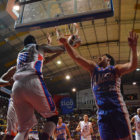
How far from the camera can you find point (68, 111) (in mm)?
27938

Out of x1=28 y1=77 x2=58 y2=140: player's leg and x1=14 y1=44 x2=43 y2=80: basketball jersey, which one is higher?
x1=14 y1=44 x2=43 y2=80: basketball jersey

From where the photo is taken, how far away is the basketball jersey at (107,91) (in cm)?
213

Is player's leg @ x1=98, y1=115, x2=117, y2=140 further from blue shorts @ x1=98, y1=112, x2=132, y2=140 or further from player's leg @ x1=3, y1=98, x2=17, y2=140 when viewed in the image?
player's leg @ x1=3, y1=98, x2=17, y2=140

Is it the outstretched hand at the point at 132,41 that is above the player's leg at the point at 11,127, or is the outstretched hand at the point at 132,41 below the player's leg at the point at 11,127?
above

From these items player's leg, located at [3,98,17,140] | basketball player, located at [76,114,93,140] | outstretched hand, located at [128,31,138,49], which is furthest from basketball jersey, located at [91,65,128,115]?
basketball player, located at [76,114,93,140]

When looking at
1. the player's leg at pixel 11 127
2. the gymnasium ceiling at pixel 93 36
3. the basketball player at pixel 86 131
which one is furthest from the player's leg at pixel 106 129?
the gymnasium ceiling at pixel 93 36

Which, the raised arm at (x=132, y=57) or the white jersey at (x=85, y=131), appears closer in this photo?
the raised arm at (x=132, y=57)

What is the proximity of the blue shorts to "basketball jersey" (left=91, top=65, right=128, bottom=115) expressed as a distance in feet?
0.23

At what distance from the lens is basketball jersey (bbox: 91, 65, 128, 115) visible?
7.00ft

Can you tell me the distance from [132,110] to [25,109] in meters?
23.8

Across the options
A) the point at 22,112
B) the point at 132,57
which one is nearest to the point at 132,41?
the point at 132,57

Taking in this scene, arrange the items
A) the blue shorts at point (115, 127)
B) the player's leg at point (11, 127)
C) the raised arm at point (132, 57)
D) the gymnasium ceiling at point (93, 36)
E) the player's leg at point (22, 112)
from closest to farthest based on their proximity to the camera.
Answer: the blue shorts at point (115, 127)
the raised arm at point (132, 57)
the player's leg at point (22, 112)
the player's leg at point (11, 127)
the gymnasium ceiling at point (93, 36)

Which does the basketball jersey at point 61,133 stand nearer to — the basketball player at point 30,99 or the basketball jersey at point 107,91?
the basketball player at point 30,99

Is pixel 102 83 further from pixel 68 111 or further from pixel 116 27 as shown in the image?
pixel 68 111
